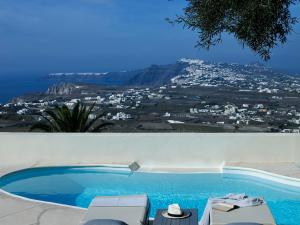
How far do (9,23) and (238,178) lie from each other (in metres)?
45.9

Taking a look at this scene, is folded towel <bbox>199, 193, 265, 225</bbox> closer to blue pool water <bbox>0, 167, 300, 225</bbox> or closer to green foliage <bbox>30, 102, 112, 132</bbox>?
blue pool water <bbox>0, 167, 300, 225</bbox>

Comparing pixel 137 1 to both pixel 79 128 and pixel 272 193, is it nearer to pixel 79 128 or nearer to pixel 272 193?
pixel 79 128

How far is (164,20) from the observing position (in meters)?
8.65

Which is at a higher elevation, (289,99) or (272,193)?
(289,99)

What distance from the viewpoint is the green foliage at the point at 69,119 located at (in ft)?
40.9

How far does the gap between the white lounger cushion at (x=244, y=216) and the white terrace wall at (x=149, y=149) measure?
18.1 ft

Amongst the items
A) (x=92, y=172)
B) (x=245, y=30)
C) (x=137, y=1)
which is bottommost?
(x=92, y=172)

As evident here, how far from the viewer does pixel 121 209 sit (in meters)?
5.23

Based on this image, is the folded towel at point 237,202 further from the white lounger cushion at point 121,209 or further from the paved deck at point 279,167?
the paved deck at point 279,167

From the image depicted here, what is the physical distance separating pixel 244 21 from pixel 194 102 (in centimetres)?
499

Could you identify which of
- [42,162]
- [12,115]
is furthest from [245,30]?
[12,115]

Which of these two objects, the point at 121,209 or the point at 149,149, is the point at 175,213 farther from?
the point at 149,149

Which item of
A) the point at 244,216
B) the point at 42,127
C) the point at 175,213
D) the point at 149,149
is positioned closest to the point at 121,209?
the point at 175,213

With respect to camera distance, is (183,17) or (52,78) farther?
(52,78)
